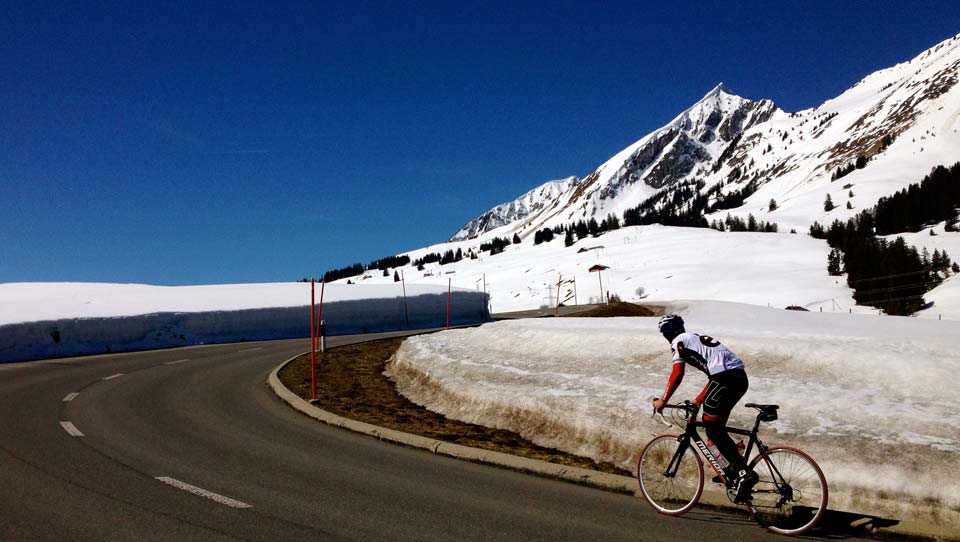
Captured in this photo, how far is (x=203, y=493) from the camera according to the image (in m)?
6.79

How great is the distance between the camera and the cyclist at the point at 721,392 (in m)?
6.42

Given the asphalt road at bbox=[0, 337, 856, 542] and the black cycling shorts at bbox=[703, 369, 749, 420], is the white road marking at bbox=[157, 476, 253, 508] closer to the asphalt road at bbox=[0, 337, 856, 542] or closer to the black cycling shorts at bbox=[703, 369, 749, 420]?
the asphalt road at bbox=[0, 337, 856, 542]

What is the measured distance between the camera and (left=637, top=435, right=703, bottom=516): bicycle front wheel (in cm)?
668

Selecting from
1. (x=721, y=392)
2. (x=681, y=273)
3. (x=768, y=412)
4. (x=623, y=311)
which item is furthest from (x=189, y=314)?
(x=681, y=273)

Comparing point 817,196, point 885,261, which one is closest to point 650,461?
point 885,261

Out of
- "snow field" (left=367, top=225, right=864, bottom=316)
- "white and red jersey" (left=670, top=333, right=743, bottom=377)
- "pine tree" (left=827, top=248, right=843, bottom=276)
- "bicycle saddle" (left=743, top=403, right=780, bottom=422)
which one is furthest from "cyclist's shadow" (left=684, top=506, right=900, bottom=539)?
"pine tree" (left=827, top=248, right=843, bottom=276)

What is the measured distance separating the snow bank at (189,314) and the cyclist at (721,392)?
23580 mm

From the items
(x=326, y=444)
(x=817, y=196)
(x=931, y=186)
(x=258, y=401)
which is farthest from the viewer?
(x=817, y=196)

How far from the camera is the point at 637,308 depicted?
30.1 m

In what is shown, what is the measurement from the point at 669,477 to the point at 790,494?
1151 millimetres

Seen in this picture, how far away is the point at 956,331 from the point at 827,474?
32.1 feet

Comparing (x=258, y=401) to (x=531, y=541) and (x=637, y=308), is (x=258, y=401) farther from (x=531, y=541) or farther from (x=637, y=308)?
(x=637, y=308)

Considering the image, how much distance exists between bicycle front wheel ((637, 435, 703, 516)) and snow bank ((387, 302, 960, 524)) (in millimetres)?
1423

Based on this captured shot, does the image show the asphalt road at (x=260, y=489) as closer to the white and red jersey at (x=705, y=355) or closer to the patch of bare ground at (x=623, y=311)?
the white and red jersey at (x=705, y=355)
